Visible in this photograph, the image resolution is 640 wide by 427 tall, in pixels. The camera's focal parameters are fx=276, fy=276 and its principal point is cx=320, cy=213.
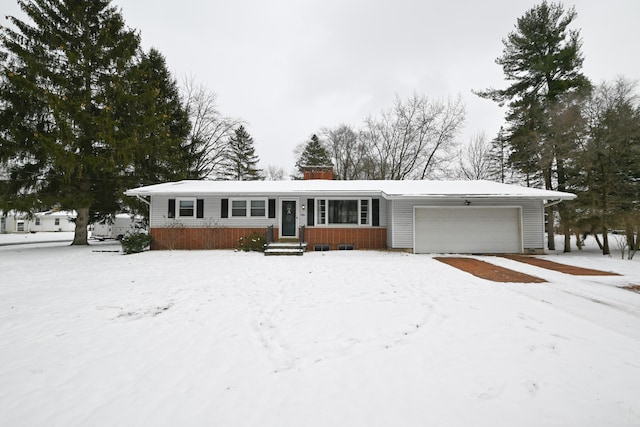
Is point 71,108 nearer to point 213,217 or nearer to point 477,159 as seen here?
point 213,217

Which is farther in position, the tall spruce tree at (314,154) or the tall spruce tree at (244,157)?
the tall spruce tree at (244,157)

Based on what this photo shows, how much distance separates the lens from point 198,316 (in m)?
4.24

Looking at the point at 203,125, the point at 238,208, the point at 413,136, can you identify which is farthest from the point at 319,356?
the point at 413,136

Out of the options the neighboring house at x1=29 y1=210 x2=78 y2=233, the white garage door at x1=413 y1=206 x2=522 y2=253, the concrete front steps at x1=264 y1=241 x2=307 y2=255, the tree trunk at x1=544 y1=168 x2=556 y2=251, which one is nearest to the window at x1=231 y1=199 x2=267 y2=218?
the concrete front steps at x1=264 y1=241 x2=307 y2=255

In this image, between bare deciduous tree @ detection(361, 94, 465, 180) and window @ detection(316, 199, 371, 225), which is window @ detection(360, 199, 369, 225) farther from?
bare deciduous tree @ detection(361, 94, 465, 180)

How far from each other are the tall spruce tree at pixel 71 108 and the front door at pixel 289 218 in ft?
28.4

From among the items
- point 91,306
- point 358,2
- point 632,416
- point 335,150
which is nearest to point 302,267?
point 91,306

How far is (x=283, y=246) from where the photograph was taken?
38.3ft

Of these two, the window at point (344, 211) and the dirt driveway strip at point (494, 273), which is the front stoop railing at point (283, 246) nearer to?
the window at point (344, 211)

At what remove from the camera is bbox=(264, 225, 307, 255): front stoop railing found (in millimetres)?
11305

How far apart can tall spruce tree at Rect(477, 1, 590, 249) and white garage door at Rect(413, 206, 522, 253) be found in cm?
413

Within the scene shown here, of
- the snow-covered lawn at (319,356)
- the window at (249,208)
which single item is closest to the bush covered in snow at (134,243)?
the window at (249,208)

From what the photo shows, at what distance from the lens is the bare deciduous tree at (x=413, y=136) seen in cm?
2353

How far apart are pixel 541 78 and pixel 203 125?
23.6 meters
